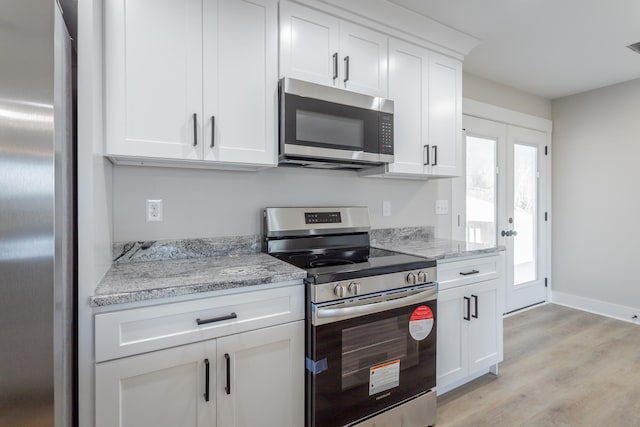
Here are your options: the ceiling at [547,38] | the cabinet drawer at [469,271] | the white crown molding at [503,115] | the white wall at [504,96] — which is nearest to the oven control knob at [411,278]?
the cabinet drawer at [469,271]

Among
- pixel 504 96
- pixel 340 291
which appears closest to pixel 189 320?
pixel 340 291

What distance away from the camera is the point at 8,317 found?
18.5 inches

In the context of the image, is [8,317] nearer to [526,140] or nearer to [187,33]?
[187,33]

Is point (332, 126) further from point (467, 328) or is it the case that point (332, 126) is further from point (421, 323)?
point (467, 328)

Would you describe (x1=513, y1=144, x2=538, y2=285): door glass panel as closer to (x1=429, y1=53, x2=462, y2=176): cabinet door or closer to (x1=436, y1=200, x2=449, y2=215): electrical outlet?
(x1=436, y1=200, x2=449, y2=215): electrical outlet

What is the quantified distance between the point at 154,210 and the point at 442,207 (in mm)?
2267

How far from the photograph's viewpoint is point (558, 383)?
2225mm

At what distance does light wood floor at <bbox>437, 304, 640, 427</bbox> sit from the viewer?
1.88 meters

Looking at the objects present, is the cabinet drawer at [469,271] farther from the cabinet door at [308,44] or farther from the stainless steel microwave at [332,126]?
the cabinet door at [308,44]

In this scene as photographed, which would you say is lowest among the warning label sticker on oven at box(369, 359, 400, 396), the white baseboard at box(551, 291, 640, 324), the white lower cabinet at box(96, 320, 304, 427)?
the white baseboard at box(551, 291, 640, 324)

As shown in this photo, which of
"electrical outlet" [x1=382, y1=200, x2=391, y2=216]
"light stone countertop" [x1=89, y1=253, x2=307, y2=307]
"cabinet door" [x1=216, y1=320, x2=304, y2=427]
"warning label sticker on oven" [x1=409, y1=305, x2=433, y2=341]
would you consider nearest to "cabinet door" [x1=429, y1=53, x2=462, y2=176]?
"electrical outlet" [x1=382, y1=200, x2=391, y2=216]

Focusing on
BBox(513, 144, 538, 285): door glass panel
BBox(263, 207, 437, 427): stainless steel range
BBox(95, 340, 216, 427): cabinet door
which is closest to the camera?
BBox(95, 340, 216, 427): cabinet door

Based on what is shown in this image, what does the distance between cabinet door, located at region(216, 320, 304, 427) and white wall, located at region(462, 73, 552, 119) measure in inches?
110

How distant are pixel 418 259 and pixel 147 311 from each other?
131cm
